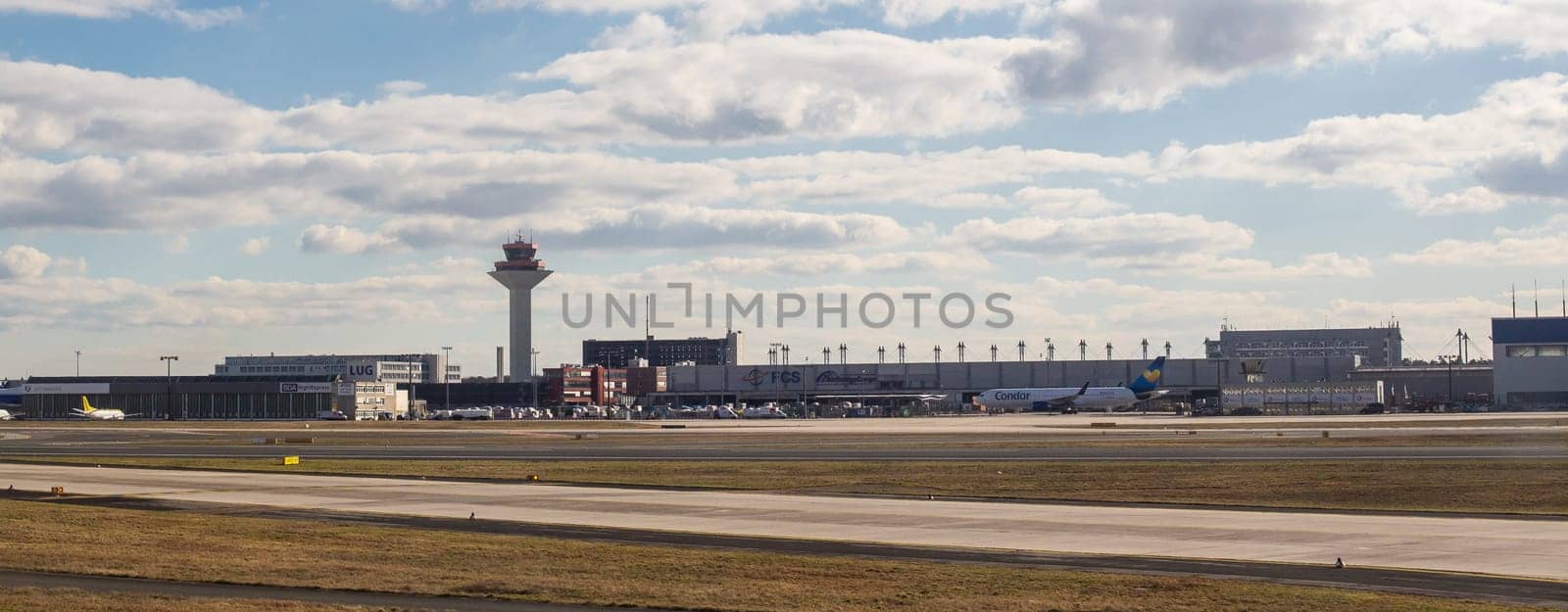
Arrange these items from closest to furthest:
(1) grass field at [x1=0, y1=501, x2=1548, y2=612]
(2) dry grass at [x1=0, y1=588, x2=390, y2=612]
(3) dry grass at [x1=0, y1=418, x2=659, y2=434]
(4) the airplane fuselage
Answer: (2) dry grass at [x1=0, y1=588, x2=390, y2=612]
(1) grass field at [x1=0, y1=501, x2=1548, y2=612]
(3) dry grass at [x1=0, y1=418, x2=659, y2=434]
(4) the airplane fuselage

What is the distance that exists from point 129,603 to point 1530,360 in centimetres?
20414

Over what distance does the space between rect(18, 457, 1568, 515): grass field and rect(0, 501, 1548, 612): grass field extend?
57.4 ft

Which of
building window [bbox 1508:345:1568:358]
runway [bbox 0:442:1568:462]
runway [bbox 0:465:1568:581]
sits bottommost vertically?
runway [bbox 0:442:1568:462]

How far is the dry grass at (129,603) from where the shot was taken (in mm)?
20953

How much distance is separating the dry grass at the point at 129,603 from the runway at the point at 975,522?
1293 cm

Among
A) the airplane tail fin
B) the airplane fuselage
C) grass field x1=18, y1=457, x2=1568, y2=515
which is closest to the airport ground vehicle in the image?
the airplane fuselage

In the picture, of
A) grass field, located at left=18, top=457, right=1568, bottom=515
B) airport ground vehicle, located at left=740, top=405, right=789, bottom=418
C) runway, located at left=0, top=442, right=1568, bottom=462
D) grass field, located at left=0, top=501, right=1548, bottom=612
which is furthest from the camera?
airport ground vehicle, located at left=740, top=405, right=789, bottom=418

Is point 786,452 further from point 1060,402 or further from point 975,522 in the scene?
point 1060,402

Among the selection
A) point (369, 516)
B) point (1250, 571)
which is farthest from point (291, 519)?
point (1250, 571)

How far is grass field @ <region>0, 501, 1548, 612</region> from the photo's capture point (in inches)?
873

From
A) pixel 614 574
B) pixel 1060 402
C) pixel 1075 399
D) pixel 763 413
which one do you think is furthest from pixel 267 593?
pixel 1060 402

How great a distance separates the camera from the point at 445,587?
2345cm

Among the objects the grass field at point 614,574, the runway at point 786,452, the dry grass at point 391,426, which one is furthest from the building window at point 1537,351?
the grass field at point 614,574

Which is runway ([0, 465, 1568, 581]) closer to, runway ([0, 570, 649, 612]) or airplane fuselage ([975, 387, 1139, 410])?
runway ([0, 570, 649, 612])
